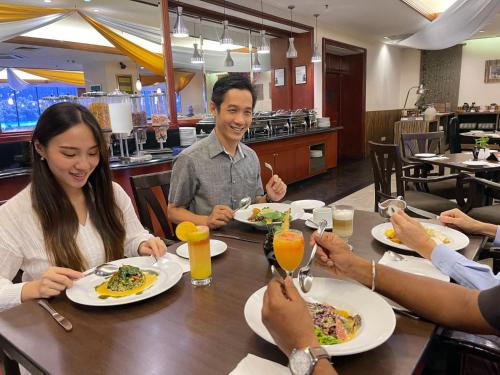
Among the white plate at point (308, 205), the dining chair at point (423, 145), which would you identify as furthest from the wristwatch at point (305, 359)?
the dining chair at point (423, 145)

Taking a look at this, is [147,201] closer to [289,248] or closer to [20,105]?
[289,248]

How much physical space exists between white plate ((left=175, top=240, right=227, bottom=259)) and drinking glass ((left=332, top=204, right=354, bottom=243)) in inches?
17.9

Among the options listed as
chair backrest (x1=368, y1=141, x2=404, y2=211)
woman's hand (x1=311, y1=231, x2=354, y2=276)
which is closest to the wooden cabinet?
chair backrest (x1=368, y1=141, x2=404, y2=211)

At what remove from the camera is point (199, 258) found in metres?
1.16

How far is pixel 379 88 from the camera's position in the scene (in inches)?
→ 412

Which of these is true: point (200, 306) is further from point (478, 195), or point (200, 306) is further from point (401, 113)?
point (401, 113)

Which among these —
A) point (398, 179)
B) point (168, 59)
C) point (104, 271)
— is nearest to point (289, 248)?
point (104, 271)

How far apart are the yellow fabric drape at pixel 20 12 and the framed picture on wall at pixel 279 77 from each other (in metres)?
4.54

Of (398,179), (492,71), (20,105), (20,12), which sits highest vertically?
(20,12)

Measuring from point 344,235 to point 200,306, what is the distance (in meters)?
0.69

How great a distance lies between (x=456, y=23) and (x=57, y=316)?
8.32 metres

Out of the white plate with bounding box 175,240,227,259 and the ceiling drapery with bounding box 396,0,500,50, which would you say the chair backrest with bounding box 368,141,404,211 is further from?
the ceiling drapery with bounding box 396,0,500,50

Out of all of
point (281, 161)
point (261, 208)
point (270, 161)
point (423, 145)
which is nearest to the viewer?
point (261, 208)

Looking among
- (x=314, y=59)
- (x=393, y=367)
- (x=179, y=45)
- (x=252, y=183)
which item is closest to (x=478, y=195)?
(x=252, y=183)
